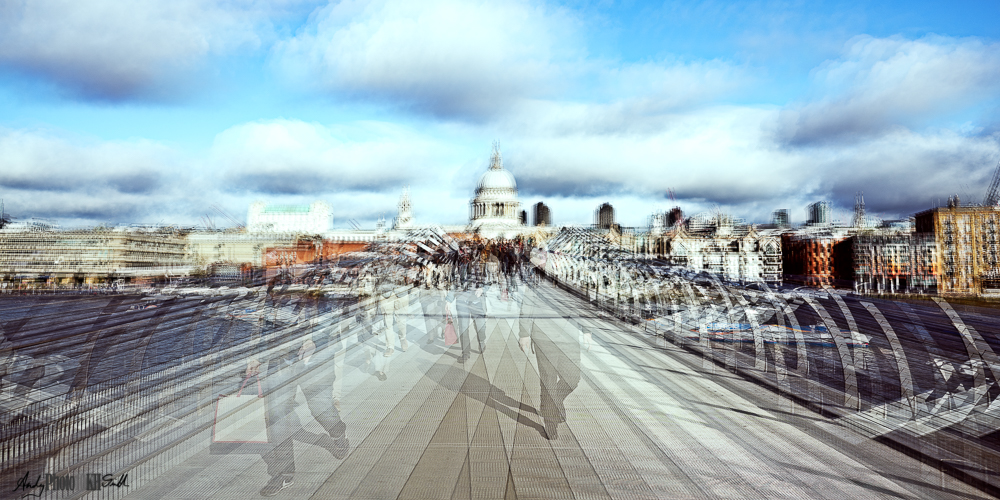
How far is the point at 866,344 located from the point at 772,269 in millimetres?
105385

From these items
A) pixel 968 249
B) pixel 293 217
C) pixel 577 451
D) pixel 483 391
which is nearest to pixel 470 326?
pixel 483 391

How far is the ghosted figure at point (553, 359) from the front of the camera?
8264 millimetres

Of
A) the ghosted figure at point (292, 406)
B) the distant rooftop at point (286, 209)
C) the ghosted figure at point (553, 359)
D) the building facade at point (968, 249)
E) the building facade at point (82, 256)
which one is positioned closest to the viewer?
the ghosted figure at point (292, 406)

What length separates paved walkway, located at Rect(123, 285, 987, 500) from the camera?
5.89m

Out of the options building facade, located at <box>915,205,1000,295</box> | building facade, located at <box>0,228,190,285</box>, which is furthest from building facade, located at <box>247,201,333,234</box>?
building facade, located at <box>915,205,1000,295</box>

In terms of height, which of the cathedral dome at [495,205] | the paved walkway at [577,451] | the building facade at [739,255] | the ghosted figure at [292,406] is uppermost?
the cathedral dome at [495,205]

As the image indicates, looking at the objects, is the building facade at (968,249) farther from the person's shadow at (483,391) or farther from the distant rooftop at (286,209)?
the distant rooftop at (286,209)

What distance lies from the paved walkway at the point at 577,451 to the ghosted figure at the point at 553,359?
16cm

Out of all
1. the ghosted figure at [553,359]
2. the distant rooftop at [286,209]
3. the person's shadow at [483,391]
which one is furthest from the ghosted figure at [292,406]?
the distant rooftop at [286,209]

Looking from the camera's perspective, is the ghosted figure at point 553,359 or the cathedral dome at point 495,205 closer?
the ghosted figure at point 553,359

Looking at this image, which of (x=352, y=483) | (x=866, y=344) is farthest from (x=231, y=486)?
(x=866, y=344)

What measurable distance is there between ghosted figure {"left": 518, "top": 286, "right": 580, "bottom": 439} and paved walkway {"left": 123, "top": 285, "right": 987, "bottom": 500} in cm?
16

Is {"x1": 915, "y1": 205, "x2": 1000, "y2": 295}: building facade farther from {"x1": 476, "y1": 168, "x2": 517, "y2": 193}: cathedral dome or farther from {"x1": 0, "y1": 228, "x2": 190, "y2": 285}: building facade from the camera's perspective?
{"x1": 0, "y1": 228, "x2": 190, "y2": 285}: building facade

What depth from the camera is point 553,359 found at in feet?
42.9
